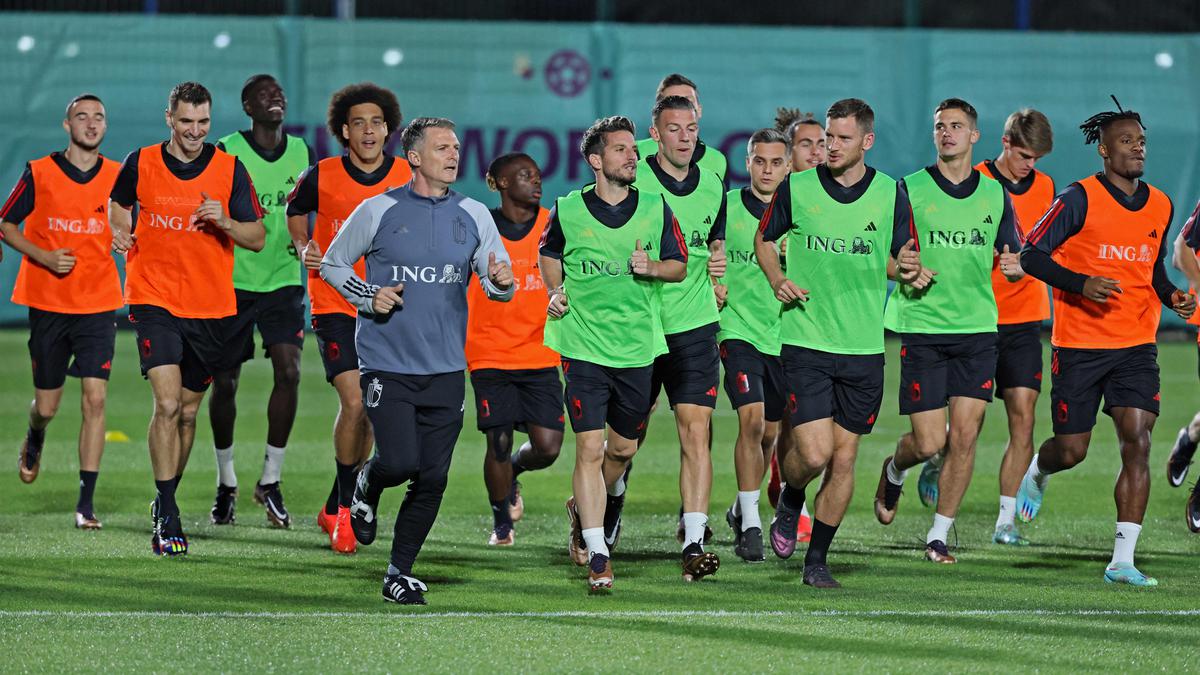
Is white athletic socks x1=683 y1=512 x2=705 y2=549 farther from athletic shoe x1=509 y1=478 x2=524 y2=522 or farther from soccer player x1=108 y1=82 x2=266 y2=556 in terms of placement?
soccer player x1=108 y1=82 x2=266 y2=556

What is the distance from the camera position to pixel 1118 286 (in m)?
8.35

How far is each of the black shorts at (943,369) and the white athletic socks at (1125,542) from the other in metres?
0.99

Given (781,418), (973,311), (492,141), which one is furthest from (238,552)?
(492,141)

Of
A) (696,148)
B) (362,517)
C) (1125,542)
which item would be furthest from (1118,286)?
(362,517)

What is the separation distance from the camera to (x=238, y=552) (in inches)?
353

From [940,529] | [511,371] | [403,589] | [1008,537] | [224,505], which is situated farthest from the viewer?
[224,505]

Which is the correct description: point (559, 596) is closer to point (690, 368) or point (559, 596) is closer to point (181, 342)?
point (690, 368)

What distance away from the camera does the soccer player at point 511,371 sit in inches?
366

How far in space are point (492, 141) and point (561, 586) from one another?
47.3 feet

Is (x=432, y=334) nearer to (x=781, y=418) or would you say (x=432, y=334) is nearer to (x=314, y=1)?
(x=781, y=418)

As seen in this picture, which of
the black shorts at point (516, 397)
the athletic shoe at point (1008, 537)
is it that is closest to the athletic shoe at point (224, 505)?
the black shorts at point (516, 397)

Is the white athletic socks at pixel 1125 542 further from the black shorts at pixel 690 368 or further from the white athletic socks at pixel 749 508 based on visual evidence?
the black shorts at pixel 690 368

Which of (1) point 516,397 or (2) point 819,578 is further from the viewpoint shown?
(1) point 516,397

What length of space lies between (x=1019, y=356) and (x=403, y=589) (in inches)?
153
